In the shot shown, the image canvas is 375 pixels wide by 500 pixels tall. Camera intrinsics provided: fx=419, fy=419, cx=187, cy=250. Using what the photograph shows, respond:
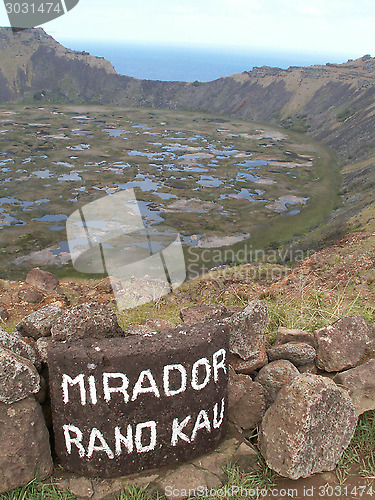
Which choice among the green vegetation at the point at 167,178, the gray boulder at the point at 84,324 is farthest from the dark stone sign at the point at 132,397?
the green vegetation at the point at 167,178

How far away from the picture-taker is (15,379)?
3.72 metres

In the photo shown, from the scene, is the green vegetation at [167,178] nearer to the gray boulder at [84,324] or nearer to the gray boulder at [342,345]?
the gray boulder at [342,345]

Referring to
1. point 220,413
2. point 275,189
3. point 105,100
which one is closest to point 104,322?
point 220,413

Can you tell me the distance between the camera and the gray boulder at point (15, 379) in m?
3.67

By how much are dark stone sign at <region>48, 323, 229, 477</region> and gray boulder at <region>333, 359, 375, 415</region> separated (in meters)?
1.59

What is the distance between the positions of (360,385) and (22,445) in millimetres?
3509

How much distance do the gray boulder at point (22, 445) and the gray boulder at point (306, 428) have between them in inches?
82.1

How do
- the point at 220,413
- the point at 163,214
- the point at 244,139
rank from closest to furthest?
the point at 220,413 < the point at 163,214 < the point at 244,139

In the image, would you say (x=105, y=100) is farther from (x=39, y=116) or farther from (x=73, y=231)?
(x=73, y=231)

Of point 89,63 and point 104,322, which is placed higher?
point 89,63

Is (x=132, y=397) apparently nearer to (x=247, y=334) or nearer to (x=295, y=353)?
(x=247, y=334)

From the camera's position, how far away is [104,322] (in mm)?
4473

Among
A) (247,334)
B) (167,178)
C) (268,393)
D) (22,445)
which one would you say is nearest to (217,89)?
(167,178)

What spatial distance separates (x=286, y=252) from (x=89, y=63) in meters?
78.8
